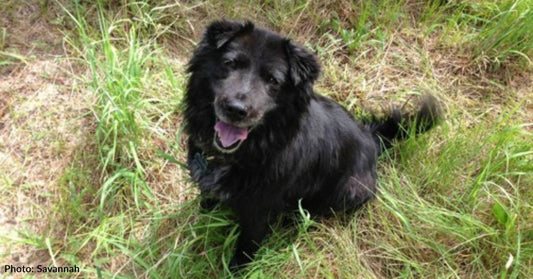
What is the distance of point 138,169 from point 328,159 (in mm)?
1099

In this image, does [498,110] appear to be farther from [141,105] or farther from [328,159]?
[141,105]

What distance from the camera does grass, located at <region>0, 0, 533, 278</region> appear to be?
2299 millimetres

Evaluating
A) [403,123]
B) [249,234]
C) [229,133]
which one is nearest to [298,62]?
[229,133]

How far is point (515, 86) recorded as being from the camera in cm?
328

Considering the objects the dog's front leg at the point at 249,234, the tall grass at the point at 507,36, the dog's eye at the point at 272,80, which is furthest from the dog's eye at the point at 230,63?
the tall grass at the point at 507,36

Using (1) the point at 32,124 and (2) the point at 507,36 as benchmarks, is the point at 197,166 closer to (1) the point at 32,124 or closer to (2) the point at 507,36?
(1) the point at 32,124

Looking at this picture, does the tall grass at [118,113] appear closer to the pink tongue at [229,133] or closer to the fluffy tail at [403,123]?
the pink tongue at [229,133]

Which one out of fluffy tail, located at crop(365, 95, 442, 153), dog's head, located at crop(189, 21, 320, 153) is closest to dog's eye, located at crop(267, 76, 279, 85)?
dog's head, located at crop(189, 21, 320, 153)

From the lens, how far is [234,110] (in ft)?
5.68

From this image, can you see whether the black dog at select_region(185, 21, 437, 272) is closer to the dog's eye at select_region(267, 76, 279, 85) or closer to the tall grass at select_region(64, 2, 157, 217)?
the dog's eye at select_region(267, 76, 279, 85)

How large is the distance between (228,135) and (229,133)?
12mm

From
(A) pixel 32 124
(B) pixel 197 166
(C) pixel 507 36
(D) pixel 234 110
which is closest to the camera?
(D) pixel 234 110

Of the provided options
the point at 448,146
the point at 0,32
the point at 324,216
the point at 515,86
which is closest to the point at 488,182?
the point at 448,146

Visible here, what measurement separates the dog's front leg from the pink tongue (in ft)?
1.37
